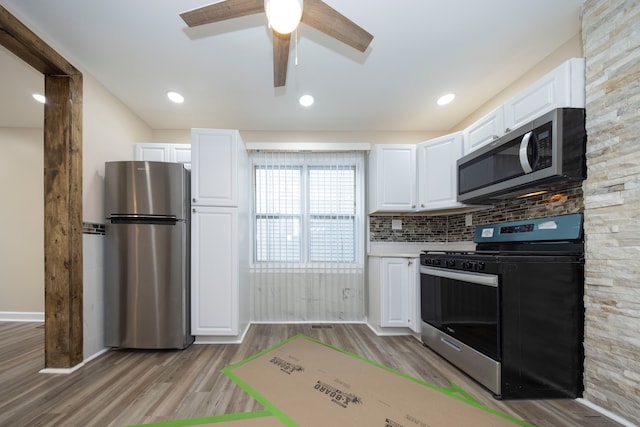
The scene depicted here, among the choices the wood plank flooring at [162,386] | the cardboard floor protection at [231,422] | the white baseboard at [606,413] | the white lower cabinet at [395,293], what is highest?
the white lower cabinet at [395,293]

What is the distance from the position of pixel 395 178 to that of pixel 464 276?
1.39 m

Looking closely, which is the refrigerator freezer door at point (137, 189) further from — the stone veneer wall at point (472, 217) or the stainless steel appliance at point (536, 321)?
the stainless steel appliance at point (536, 321)

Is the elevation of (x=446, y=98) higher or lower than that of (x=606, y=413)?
higher

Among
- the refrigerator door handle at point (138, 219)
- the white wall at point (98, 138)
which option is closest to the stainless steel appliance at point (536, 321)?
the refrigerator door handle at point (138, 219)

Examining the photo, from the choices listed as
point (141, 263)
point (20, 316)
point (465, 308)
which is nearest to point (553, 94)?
point (465, 308)

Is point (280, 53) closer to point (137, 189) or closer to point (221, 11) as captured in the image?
point (221, 11)

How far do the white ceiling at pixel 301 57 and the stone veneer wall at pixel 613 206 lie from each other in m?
0.37

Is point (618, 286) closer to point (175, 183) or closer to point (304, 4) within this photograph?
point (304, 4)

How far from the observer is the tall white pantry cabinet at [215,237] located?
2475 millimetres

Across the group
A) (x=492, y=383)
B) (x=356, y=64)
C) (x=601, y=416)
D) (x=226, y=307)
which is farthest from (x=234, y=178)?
(x=601, y=416)

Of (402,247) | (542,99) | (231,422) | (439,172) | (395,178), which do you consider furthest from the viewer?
(402,247)

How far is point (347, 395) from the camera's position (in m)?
1.68

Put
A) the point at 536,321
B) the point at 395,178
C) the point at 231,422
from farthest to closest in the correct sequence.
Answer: the point at 395,178 < the point at 536,321 < the point at 231,422

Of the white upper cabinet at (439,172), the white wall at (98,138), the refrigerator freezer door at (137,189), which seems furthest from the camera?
the white upper cabinet at (439,172)
